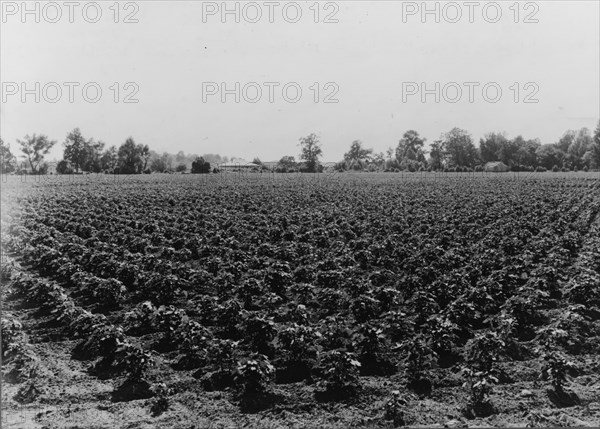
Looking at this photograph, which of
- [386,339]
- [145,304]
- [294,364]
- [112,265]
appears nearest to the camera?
[294,364]

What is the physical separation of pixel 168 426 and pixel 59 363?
11.5ft

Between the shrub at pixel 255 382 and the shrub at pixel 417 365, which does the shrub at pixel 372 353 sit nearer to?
the shrub at pixel 417 365

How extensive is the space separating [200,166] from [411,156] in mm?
68530

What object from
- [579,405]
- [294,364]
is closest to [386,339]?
[294,364]

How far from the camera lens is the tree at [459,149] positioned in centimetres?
11756

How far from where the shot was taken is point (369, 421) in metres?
7.49

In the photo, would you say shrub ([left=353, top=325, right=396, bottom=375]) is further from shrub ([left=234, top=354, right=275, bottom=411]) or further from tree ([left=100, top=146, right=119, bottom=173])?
tree ([left=100, top=146, right=119, bottom=173])

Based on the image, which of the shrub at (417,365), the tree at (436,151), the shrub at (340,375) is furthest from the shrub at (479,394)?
the tree at (436,151)

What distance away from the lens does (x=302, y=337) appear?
919cm

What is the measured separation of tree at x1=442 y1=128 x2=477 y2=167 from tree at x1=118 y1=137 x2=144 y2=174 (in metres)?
67.1

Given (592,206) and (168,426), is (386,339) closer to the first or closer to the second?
(168,426)

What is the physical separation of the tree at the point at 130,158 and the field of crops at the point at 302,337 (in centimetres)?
7661

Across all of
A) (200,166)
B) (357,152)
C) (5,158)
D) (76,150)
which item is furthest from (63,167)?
(357,152)

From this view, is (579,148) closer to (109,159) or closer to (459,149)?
(459,149)
